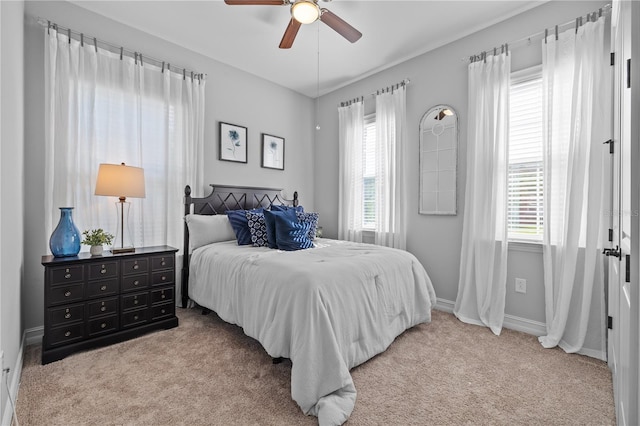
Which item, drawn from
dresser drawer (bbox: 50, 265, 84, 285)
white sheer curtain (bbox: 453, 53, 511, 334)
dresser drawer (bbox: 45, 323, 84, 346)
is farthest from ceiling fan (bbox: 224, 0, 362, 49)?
dresser drawer (bbox: 45, 323, 84, 346)

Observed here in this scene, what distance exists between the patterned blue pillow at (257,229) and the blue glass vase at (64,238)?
1438 mm

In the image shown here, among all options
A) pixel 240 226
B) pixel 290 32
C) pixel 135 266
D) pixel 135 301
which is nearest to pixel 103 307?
pixel 135 301

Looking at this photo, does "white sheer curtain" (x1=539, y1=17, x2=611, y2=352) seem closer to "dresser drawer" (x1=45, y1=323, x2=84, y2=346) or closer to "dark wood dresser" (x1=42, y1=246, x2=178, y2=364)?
"dark wood dresser" (x1=42, y1=246, x2=178, y2=364)

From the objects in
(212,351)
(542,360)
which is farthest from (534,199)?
(212,351)

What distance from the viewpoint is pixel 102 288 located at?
2.35 meters

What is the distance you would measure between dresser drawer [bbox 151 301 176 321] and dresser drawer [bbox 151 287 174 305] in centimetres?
4

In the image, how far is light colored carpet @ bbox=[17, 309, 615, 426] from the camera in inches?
61.7

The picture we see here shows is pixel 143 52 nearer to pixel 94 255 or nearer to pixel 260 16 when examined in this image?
pixel 260 16

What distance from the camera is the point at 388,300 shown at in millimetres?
2277

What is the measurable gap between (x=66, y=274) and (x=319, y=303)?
1943 mm

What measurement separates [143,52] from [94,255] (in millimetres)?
2177

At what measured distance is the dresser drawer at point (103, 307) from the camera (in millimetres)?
2295

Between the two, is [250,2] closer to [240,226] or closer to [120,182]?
[120,182]

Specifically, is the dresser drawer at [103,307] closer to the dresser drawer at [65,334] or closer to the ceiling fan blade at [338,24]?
the dresser drawer at [65,334]
